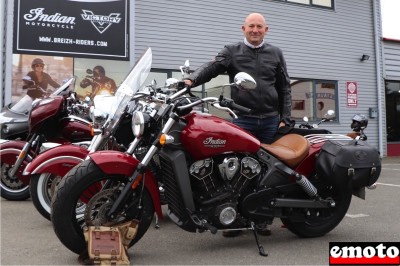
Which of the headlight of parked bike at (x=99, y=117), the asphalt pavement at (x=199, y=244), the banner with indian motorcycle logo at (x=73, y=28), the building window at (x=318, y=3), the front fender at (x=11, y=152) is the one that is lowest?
the asphalt pavement at (x=199, y=244)

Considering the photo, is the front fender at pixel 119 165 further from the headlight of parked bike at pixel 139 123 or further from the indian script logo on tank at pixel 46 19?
the indian script logo on tank at pixel 46 19

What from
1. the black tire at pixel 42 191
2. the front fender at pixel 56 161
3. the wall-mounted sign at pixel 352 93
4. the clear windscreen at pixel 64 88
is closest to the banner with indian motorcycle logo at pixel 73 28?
the clear windscreen at pixel 64 88

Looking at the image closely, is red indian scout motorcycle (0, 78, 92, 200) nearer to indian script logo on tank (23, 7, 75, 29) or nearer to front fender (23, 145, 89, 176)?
front fender (23, 145, 89, 176)

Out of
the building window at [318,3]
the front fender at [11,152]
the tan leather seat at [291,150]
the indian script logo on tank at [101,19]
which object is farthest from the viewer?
the building window at [318,3]

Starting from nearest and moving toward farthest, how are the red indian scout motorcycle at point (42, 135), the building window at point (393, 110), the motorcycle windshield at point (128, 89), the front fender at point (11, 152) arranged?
the motorcycle windshield at point (128, 89), the red indian scout motorcycle at point (42, 135), the front fender at point (11, 152), the building window at point (393, 110)

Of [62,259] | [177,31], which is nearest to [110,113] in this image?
[62,259]

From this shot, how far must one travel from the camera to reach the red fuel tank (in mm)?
3119

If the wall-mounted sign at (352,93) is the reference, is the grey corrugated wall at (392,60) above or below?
above

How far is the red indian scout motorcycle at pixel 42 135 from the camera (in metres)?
4.89

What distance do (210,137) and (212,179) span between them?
35 cm

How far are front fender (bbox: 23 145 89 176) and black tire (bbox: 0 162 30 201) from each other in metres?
1.94

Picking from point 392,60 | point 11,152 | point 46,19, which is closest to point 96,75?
point 46,19

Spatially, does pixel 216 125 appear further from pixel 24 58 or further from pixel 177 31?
pixel 177 31

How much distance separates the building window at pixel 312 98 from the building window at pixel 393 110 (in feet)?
8.21
